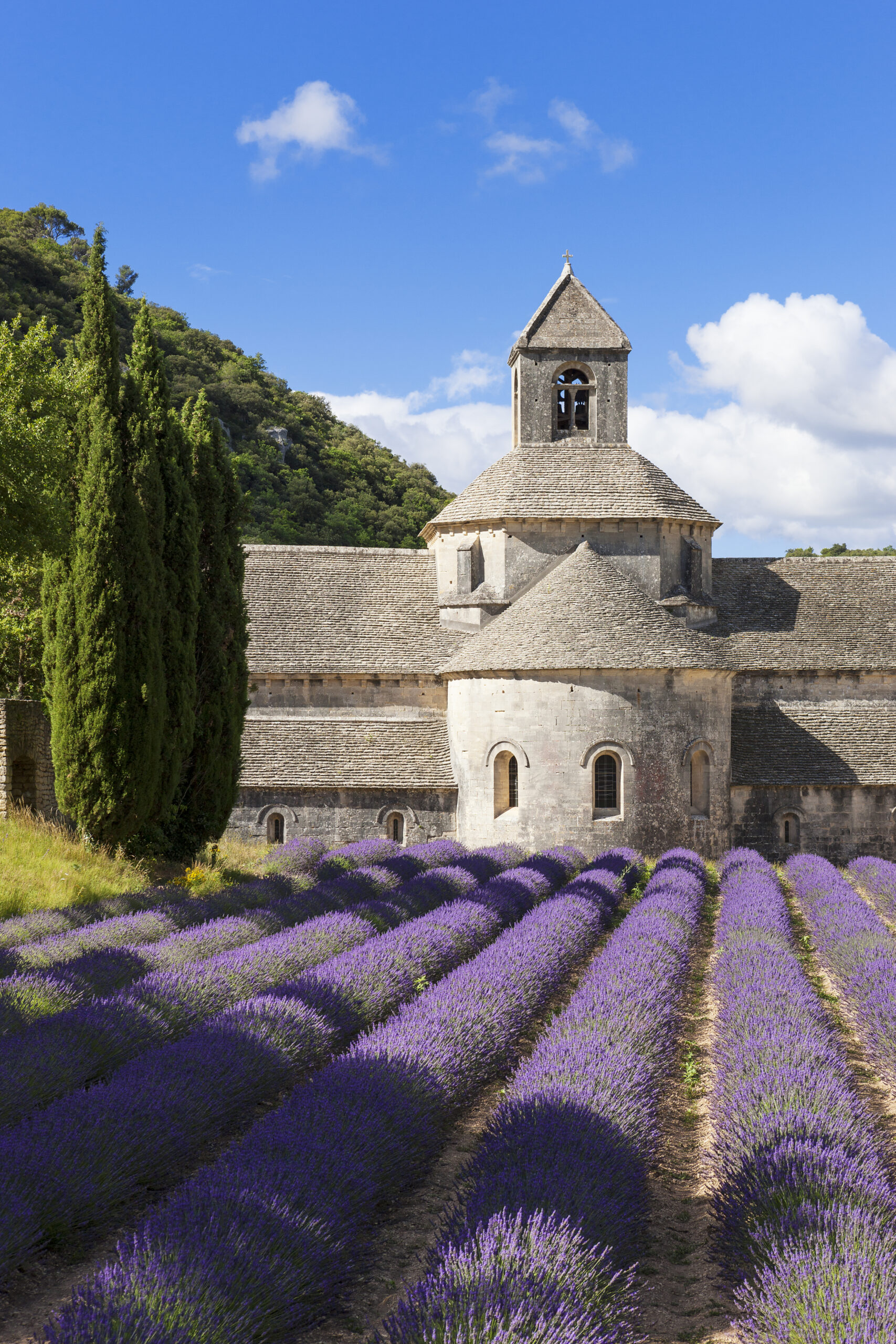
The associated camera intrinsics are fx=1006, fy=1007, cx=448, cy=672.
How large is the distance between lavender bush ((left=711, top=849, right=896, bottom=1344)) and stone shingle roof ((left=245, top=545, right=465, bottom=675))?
1704cm

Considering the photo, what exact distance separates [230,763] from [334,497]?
116ft

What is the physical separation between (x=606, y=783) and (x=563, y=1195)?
1698 cm

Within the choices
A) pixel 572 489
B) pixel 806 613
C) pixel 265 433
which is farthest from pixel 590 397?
pixel 265 433

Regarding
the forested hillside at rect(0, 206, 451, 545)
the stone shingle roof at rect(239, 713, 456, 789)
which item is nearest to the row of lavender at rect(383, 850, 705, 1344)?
the stone shingle roof at rect(239, 713, 456, 789)

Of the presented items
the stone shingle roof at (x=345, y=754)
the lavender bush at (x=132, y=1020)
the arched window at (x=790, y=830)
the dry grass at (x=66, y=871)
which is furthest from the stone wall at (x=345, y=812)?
the lavender bush at (x=132, y=1020)

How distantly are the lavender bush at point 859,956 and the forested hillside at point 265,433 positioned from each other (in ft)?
94.7

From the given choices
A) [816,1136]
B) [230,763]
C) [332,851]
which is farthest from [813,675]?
[816,1136]

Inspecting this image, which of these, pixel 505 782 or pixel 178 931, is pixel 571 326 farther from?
pixel 178 931

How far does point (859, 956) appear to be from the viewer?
1084cm

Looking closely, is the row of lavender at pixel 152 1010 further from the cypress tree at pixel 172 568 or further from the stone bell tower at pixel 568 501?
the stone bell tower at pixel 568 501

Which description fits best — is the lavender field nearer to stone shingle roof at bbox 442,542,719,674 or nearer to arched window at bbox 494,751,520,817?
stone shingle roof at bbox 442,542,719,674

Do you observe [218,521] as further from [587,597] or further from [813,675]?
[813,675]

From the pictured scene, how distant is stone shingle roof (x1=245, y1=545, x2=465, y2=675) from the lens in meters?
25.2

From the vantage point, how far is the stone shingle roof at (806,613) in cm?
2528
